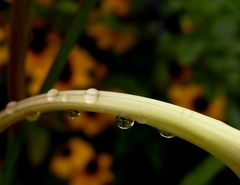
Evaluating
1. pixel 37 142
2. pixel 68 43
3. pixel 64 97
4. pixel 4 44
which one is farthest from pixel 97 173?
pixel 64 97

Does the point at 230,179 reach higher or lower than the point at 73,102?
lower

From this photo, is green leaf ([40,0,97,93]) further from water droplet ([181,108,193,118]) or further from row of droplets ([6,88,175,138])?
water droplet ([181,108,193,118])

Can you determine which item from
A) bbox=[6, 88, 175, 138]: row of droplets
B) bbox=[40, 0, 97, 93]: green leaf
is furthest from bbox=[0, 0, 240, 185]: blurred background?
bbox=[6, 88, 175, 138]: row of droplets

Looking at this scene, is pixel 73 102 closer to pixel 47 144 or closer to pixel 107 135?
pixel 47 144

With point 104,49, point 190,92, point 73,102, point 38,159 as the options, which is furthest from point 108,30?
point 73,102

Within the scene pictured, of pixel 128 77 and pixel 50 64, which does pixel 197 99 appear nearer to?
pixel 128 77
